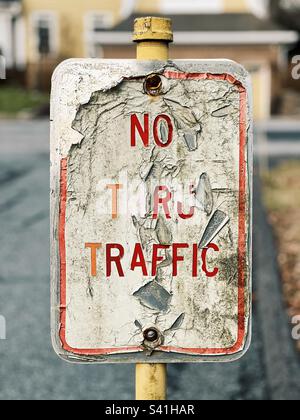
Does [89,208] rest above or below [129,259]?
above

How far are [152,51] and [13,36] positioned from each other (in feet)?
107

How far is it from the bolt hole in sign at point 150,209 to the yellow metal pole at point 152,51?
0.05 metres

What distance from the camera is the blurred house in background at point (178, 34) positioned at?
1054 inches

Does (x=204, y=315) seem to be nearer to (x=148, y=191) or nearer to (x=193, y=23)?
(x=148, y=191)

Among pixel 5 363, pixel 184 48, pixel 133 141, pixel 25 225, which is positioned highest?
pixel 184 48

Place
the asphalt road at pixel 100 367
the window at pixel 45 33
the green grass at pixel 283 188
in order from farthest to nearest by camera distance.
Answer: the window at pixel 45 33 < the green grass at pixel 283 188 < the asphalt road at pixel 100 367

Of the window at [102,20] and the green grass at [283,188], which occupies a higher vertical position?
the window at [102,20]

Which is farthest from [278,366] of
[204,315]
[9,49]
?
[9,49]

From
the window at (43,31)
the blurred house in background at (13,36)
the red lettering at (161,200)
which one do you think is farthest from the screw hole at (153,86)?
the window at (43,31)

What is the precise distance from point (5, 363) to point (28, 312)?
959 mm

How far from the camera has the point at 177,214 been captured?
1.70m

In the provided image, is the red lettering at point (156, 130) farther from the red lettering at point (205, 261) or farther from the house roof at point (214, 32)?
the house roof at point (214, 32)

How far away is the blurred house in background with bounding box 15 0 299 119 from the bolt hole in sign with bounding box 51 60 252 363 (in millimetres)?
25087

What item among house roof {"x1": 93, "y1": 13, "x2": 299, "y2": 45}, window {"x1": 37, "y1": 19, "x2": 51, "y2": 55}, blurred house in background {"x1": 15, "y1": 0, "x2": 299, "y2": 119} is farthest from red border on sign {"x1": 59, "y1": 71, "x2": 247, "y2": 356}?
window {"x1": 37, "y1": 19, "x2": 51, "y2": 55}
